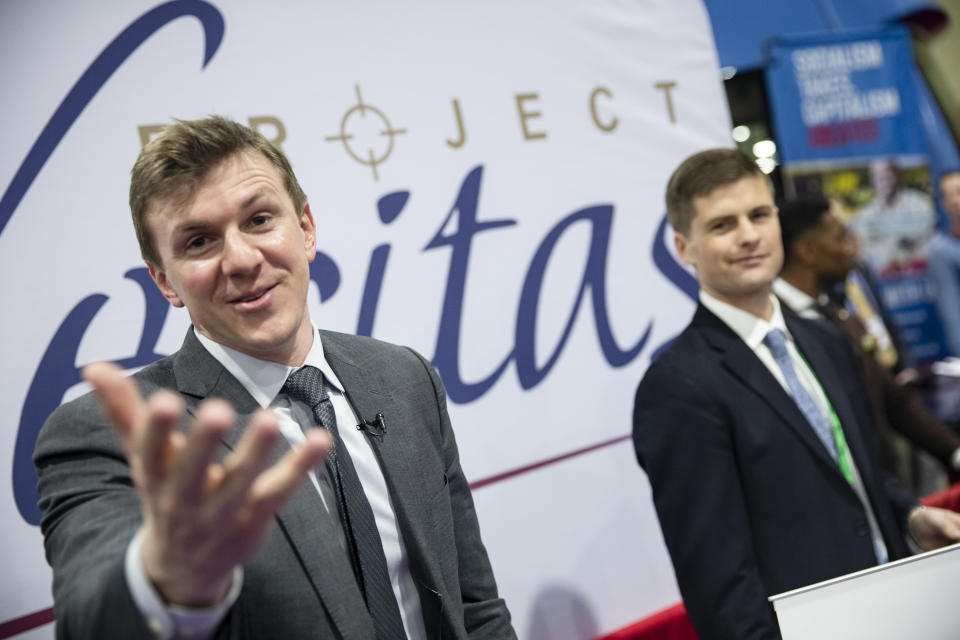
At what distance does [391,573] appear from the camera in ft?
4.24

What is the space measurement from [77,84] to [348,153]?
689mm

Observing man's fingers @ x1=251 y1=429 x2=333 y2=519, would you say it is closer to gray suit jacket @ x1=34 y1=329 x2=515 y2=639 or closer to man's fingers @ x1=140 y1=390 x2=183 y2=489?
man's fingers @ x1=140 y1=390 x2=183 y2=489

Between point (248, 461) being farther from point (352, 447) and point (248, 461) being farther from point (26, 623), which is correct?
point (26, 623)

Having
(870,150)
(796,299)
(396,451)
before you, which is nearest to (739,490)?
(396,451)

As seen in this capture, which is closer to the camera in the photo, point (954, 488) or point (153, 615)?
point (153, 615)

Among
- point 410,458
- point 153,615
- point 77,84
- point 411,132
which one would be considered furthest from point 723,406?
point 77,84

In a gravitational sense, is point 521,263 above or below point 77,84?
below

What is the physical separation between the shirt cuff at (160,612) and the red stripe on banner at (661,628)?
1.94 m

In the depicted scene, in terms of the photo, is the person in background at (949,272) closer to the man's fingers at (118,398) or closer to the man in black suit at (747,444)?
the man in black suit at (747,444)

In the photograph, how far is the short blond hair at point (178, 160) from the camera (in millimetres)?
1229

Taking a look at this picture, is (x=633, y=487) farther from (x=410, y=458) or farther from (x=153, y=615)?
(x=153, y=615)

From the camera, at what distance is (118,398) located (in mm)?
702

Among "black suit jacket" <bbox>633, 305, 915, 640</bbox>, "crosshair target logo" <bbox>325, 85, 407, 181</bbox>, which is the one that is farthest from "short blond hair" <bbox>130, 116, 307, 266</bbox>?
"black suit jacket" <bbox>633, 305, 915, 640</bbox>

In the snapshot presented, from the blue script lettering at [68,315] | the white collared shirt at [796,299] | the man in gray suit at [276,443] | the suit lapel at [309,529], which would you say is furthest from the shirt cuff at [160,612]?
the white collared shirt at [796,299]
